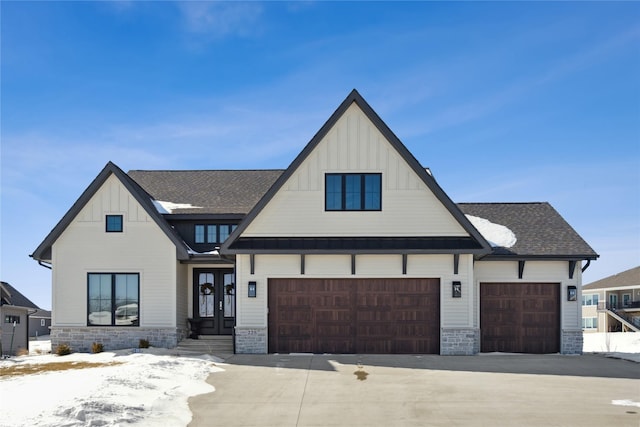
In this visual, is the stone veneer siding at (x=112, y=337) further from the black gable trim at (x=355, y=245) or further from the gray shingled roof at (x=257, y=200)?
the gray shingled roof at (x=257, y=200)

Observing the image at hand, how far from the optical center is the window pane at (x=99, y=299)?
2105cm

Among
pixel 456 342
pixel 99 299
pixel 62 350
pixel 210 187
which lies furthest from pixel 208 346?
pixel 456 342

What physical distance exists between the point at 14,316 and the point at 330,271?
26.9 m

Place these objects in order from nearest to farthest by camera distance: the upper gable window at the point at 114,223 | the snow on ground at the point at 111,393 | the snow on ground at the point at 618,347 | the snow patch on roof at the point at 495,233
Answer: the snow on ground at the point at 111,393 < the snow on ground at the point at 618,347 < the upper gable window at the point at 114,223 < the snow patch on roof at the point at 495,233

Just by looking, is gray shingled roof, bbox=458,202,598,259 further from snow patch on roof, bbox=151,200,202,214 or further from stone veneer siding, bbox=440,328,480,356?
snow patch on roof, bbox=151,200,202,214

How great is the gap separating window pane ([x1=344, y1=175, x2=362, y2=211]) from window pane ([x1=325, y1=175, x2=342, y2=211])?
0.23 metres

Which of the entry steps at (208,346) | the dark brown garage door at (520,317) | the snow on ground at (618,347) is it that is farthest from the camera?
the dark brown garage door at (520,317)

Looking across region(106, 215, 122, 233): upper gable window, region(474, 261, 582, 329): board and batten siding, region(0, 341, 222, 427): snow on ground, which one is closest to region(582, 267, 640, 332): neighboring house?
region(474, 261, 582, 329): board and batten siding

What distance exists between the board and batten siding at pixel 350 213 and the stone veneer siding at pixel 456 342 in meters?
3.36

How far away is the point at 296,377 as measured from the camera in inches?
598

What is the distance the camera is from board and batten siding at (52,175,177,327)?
20984mm

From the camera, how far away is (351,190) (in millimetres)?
20047

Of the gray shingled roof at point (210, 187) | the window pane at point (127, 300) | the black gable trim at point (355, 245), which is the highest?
the gray shingled roof at point (210, 187)

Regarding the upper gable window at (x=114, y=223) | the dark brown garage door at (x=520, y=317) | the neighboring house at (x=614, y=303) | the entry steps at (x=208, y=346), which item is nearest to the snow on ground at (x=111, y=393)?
the entry steps at (x=208, y=346)
